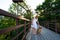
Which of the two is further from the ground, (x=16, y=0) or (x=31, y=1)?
(x=31, y=1)

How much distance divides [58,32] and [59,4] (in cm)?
1754

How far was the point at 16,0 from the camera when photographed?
5961 millimetres

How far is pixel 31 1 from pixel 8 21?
2031 centimetres

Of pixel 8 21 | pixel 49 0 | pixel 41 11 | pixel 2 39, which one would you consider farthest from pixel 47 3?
pixel 2 39

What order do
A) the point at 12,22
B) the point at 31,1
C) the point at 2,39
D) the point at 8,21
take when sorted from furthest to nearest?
the point at 31,1 → the point at 8,21 → the point at 12,22 → the point at 2,39

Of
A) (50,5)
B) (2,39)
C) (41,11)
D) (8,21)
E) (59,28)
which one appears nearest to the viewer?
(2,39)

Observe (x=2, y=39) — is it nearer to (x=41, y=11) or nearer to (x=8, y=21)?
(x=8, y=21)

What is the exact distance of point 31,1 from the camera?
26.2 meters

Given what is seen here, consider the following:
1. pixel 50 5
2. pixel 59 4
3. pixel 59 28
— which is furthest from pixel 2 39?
pixel 50 5

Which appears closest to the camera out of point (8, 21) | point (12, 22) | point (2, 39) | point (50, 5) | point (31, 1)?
point (2, 39)

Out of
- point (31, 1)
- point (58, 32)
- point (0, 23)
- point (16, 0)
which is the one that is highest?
point (31, 1)

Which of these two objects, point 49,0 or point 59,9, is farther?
point 49,0

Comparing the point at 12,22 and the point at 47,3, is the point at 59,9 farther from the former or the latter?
the point at 12,22

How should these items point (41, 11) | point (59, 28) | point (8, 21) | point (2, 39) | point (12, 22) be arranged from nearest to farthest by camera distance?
point (2, 39)
point (12, 22)
point (8, 21)
point (59, 28)
point (41, 11)
